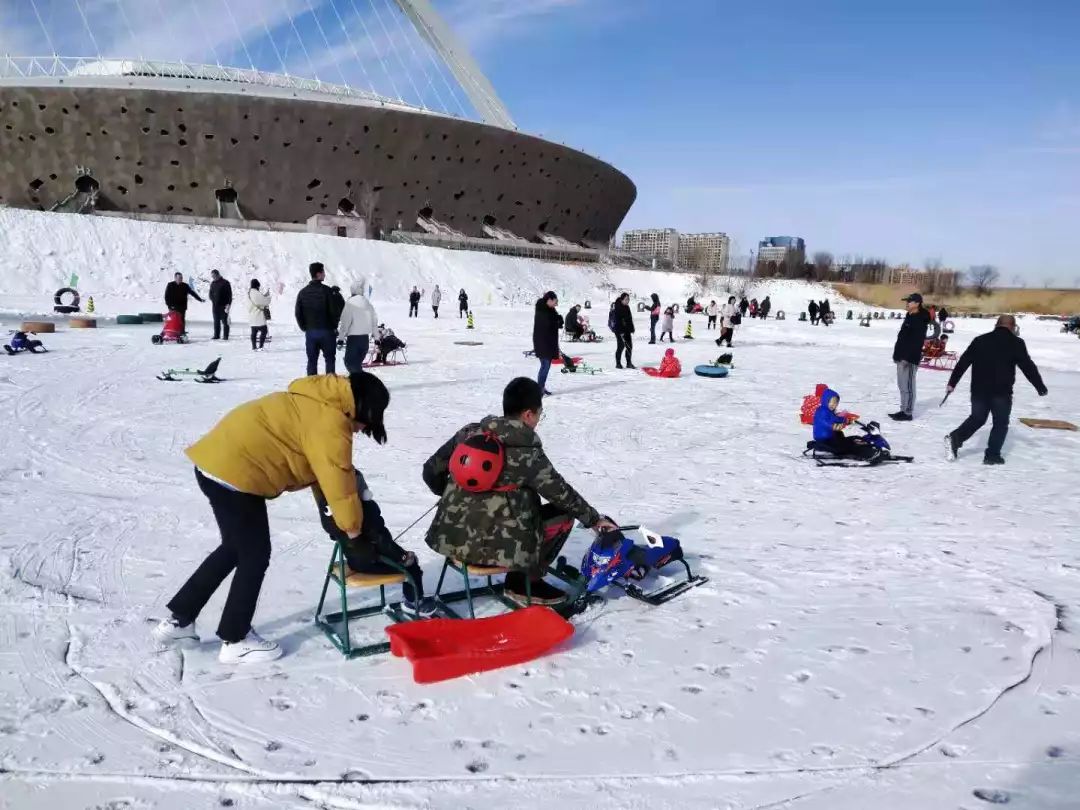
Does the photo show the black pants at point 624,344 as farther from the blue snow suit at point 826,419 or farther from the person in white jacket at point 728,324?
the blue snow suit at point 826,419

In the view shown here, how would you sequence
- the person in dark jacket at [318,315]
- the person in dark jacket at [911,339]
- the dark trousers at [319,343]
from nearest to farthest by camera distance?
1. the person in dark jacket at [911,339]
2. the person in dark jacket at [318,315]
3. the dark trousers at [319,343]

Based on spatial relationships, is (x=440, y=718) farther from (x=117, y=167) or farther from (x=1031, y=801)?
(x=117, y=167)

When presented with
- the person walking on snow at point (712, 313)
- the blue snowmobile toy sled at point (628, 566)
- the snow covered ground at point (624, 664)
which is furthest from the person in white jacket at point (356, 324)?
the person walking on snow at point (712, 313)

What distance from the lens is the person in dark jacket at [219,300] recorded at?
607 inches

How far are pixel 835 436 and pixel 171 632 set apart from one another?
20.1 feet

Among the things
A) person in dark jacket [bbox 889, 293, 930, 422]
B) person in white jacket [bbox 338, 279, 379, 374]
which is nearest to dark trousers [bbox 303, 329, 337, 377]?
person in white jacket [bbox 338, 279, 379, 374]

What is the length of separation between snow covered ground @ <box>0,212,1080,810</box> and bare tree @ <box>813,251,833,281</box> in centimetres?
8346

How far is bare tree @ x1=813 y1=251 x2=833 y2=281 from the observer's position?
3479 inches

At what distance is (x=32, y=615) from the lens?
3.68 meters

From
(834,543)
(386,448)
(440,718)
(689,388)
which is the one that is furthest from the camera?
(689,388)

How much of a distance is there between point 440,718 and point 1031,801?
6.66ft

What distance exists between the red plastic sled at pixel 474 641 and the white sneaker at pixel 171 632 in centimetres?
92

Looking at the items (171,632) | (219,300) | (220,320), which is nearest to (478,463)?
(171,632)

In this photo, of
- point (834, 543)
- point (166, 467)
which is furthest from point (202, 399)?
point (834, 543)
